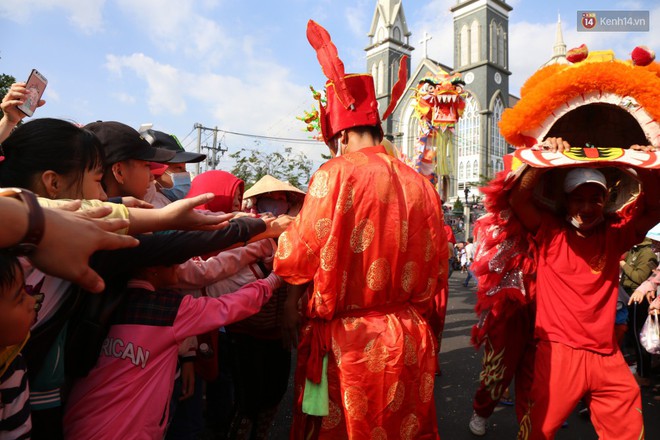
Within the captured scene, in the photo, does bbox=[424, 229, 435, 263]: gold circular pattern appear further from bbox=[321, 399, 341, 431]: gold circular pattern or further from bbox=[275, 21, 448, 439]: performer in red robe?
bbox=[321, 399, 341, 431]: gold circular pattern

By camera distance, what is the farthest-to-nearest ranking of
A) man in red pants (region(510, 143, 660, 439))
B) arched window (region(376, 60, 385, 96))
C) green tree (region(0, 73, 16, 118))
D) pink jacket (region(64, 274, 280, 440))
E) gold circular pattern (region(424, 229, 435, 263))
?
arched window (region(376, 60, 385, 96)) → green tree (region(0, 73, 16, 118)) → man in red pants (region(510, 143, 660, 439)) → gold circular pattern (region(424, 229, 435, 263)) → pink jacket (region(64, 274, 280, 440))

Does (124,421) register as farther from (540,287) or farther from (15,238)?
(540,287)

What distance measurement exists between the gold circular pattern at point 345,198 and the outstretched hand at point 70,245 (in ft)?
3.16

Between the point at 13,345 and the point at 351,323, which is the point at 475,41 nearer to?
the point at 351,323

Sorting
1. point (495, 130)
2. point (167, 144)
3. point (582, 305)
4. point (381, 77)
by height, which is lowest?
point (582, 305)

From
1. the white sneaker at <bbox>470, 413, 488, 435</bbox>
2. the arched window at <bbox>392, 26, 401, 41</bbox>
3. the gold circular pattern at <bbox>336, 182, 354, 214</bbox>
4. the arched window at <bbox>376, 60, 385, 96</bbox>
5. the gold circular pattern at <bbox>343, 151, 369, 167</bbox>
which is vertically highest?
the arched window at <bbox>392, 26, 401, 41</bbox>

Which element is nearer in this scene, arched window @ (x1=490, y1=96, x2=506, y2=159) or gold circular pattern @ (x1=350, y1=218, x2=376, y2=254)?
gold circular pattern @ (x1=350, y1=218, x2=376, y2=254)

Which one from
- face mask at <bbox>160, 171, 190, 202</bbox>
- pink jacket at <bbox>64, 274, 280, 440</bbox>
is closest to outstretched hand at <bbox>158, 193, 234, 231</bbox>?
pink jacket at <bbox>64, 274, 280, 440</bbox>

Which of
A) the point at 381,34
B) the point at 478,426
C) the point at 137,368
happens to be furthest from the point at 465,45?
the point at 137,368

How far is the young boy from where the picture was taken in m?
0.97

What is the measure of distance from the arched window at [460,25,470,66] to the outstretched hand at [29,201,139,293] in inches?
1380

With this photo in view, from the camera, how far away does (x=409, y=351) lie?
1.79 m

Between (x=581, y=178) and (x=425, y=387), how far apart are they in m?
1.44

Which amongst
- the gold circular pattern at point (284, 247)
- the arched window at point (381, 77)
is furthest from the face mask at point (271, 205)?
the arched window at point (381, 77)
